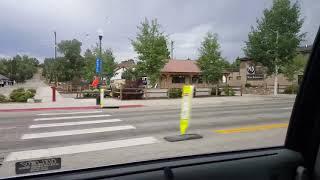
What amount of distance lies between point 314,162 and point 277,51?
113 feet

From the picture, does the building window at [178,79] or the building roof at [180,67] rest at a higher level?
the building roof at [180,67]

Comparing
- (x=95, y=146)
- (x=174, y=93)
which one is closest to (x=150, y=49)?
(x=174, y=93)

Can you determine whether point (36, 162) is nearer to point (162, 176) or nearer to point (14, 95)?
point (162, 176)

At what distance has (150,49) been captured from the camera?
3872 centimetres

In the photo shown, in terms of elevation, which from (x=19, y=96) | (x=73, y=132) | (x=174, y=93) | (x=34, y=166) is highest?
(x=34, y=166)

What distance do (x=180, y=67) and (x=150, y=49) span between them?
23.3 meters

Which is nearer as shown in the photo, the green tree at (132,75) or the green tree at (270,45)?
the green tree at (270,45)

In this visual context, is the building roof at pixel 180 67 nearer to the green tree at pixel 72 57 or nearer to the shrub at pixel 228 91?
the shrub at pixel 228 91

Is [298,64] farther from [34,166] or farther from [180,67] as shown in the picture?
[180,67]

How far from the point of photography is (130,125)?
46.4ft

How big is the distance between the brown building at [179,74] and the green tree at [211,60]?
1426 cm

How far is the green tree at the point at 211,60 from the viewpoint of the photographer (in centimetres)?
4403

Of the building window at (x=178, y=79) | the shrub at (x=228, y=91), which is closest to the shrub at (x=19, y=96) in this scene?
the shrub at (x=228, y=91)

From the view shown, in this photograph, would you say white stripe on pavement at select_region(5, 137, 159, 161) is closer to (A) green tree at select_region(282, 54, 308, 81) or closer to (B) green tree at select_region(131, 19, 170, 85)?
(A) green tree at select_region(282, 54, 308, 81)
